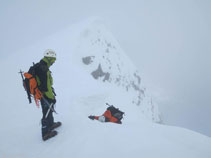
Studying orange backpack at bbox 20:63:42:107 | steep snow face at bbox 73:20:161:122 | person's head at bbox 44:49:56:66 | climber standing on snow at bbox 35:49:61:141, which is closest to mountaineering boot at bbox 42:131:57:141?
climber standing on snow at bbox 35:49:61:141

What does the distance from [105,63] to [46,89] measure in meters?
21.1

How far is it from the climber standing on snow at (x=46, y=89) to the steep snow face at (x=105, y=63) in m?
15.4

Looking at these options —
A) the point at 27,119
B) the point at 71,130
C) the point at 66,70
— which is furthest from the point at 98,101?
the point at 71,130

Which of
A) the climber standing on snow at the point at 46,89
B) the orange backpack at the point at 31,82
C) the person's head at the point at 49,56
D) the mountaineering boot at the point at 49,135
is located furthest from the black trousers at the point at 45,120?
the person's head at the point at 49,56

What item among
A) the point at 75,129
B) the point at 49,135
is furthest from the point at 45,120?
the point at 75,129

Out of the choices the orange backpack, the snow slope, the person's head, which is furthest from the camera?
the person's head

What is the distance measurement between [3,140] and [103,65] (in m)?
20.0

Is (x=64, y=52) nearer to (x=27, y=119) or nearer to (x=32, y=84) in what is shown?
(x=27, y=119)

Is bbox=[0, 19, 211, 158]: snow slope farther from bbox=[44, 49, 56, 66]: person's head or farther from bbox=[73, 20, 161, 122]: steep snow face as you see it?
bbox=[44, 49, 56, 66]: person's head

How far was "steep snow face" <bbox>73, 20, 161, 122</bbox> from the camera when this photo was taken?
70.7ft

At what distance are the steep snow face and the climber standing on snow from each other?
15.4 metres

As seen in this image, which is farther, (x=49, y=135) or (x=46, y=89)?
(x=49, y=135)

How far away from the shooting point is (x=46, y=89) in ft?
12.5

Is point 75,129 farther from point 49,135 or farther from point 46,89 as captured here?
point 46,89
